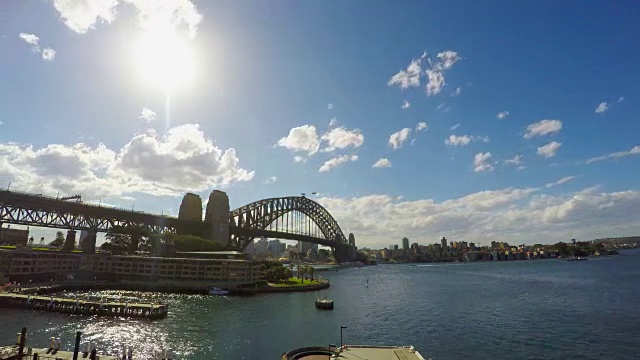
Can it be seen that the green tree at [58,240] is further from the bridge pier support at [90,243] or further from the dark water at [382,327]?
the dark water at [382,327]

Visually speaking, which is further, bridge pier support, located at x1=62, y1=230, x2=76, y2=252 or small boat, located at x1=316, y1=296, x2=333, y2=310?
bridge pier support, located at x1=62, y1=230, x2=76, y2=252

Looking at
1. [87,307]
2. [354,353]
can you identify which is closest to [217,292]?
[87,307]

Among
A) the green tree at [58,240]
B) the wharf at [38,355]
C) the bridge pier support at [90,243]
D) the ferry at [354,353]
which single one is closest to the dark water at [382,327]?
the wharf at [38,355]

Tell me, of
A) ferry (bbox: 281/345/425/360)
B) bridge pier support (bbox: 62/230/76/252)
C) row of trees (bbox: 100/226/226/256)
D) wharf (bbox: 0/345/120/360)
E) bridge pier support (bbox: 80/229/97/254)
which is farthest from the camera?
row of trees (bbox: 100/226/226/256)

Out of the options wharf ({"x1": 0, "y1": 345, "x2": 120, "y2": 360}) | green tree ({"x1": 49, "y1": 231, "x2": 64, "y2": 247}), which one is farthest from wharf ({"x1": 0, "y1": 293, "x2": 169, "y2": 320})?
green tree ({"x1": 49, "y1": 231, "x2": 64, "y2": 247})

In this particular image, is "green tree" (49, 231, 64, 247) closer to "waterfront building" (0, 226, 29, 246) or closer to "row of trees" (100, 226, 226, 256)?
"waterfront building" (0, 226, 29, 246)

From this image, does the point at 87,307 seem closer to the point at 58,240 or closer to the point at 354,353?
the point at 354,353
